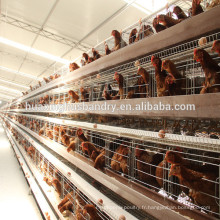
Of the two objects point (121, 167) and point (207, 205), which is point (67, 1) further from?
point (207, 205)

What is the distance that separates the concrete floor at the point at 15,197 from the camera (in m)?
2.62

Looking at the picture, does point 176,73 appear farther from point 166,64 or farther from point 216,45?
point 216,45

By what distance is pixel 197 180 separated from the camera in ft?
2.64

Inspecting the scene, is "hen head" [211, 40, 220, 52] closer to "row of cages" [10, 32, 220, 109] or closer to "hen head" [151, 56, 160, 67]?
"row of cages" [10, 32, 220, 109]

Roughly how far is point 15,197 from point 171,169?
3.35m

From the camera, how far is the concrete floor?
2.62 meters

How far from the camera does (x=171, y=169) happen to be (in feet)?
2.70

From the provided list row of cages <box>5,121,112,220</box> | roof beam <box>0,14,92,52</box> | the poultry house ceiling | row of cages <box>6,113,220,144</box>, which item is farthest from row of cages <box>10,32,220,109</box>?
roof beam <box>0,14,92,52</box>

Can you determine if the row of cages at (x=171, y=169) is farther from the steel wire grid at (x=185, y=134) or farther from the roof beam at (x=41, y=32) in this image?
the roof beam at (x=41, y=32)

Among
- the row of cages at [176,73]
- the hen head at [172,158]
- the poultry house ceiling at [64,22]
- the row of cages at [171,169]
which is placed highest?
the poultry house ceiling at [64,22]

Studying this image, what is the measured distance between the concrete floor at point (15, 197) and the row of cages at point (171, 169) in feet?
5.17

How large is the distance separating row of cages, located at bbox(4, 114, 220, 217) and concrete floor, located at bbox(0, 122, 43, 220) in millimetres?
1577

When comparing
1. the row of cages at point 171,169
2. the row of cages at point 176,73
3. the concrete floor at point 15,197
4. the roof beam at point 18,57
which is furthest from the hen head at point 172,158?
the roof beam at point 18,57

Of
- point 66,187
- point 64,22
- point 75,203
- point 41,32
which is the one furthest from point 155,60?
point 41,32
